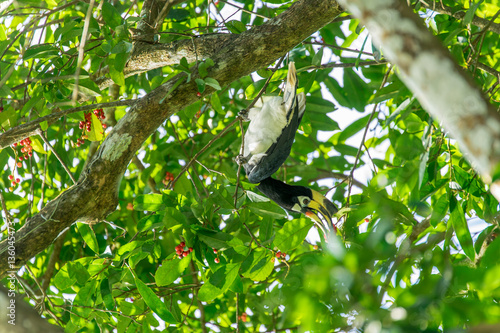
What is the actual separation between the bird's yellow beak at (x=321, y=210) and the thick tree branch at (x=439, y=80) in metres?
2.13

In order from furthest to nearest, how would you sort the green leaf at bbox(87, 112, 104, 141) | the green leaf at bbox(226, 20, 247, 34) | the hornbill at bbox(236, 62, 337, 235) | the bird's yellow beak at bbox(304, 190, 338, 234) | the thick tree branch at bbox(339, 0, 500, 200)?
the hornbill at bbox(236, 62, 337, 235)
the bird's yellow beak at bbox(304, 190, 338, 234)
the green leaf at bbox(87, 112, 104, 141)
the green leaf at bbox(226, 20, 247, 34)
the thick tree branch at bbox(339, 0, 500, 200)

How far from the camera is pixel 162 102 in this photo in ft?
8.46

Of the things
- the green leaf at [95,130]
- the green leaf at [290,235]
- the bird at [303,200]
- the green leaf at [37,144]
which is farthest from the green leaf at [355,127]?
the green leaf at [37,144]

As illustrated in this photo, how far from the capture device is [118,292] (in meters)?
2.78

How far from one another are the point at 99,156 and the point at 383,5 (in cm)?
190

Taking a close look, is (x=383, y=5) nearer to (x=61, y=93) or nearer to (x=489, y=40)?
(x=61, y=93)

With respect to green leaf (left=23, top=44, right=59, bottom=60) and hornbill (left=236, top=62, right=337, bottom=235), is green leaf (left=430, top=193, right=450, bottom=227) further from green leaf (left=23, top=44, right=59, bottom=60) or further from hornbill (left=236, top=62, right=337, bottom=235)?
green leaf (left=23, top=44, right=59, bottom=60)

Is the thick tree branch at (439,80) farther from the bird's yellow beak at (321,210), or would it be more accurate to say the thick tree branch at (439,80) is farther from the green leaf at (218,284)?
the bird's yellow beak at (321,210)

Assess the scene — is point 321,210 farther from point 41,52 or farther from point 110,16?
point 41,52

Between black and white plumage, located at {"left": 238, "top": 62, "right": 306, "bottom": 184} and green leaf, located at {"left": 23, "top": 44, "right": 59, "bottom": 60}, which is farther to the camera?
black and white plumage, located at {"left": 238, "top": 62, "right": 306, "bottom": 184}

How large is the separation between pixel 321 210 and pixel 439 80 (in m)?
2.32

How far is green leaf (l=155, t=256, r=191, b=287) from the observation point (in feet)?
7.79

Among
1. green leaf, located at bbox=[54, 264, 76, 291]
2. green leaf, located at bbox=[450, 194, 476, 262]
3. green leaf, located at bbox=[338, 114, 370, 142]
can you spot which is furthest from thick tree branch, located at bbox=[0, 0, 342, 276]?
green leaf, located at bbox=[450, 194, 476, 262]

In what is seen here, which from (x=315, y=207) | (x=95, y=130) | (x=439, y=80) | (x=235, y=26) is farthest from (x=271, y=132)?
(x=439, y=80)
